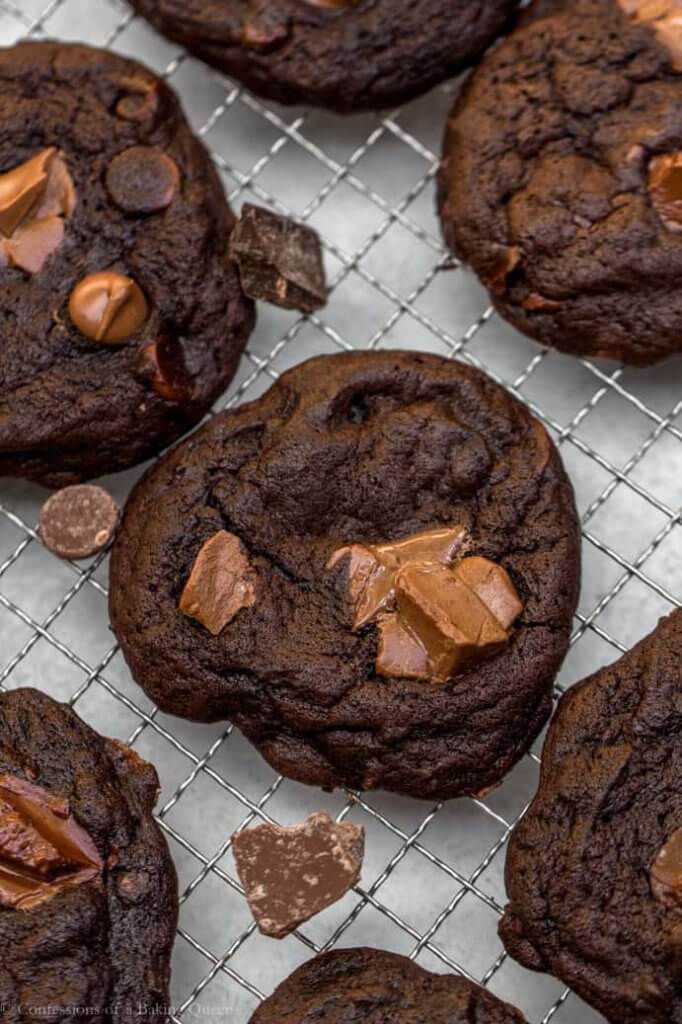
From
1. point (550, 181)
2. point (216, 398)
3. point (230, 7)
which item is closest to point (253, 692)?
point (216, 398)

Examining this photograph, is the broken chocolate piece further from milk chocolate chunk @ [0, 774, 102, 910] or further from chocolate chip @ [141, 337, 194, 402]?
milk chocolate chunk @ [0, 774, 102, 910]

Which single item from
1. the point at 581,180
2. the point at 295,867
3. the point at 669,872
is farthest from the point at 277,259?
the point at 669,872

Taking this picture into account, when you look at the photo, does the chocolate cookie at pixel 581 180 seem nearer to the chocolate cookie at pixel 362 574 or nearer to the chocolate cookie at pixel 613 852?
the chocolate cookie at pixel 362 574

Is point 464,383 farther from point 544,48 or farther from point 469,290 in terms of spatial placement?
point 544,48

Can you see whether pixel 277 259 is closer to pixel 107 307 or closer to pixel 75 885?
Answer: pixel 107 307

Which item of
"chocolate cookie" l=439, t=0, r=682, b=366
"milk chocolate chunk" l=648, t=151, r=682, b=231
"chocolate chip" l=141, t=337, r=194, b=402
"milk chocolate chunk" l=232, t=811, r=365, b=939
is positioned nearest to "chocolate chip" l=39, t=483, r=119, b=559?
"chocolate chip" l=141, t=337, r=194, b=402

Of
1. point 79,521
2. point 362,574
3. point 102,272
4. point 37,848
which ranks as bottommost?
point 37,848
